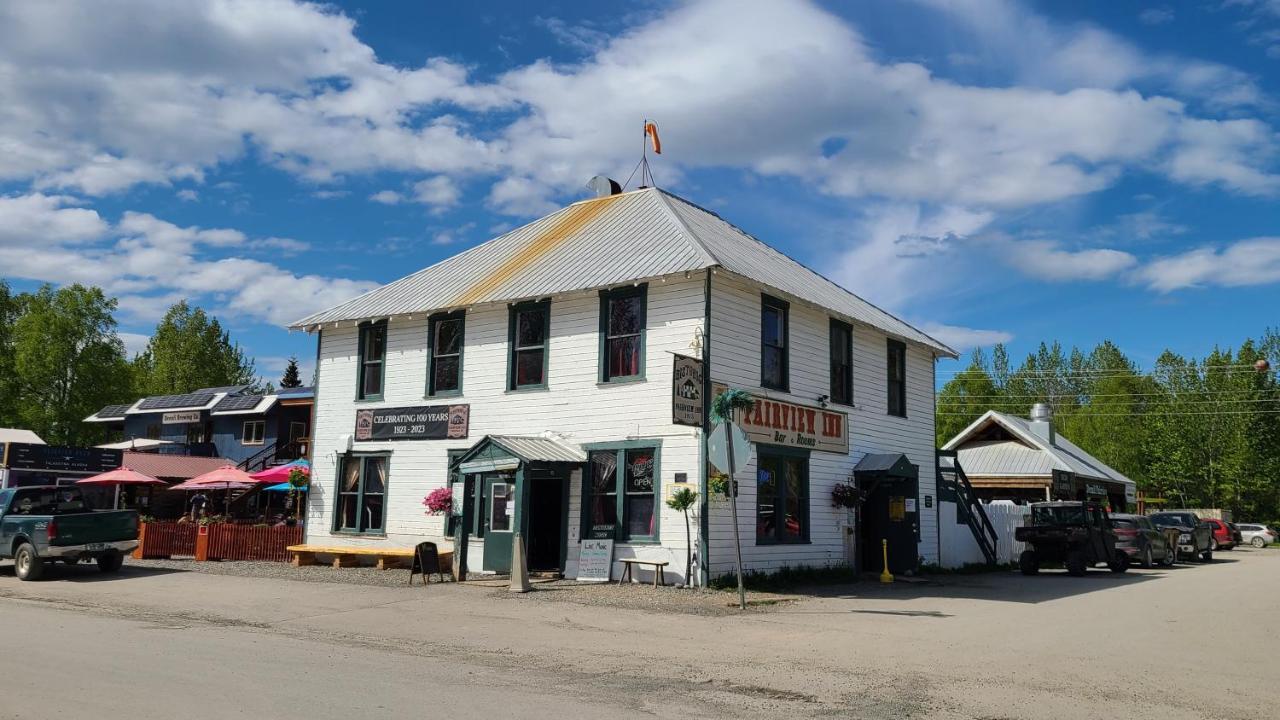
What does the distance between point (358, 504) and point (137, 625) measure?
10180 mm

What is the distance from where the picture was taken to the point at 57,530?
64.4 ft

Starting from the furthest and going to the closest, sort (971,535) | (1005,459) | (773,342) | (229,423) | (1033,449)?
(229,423) < (1033,449) < (1005,459) < (971,535) < (773,342)

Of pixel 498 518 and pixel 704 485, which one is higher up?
pixel 704 485

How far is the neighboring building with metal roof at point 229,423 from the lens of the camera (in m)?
43.0

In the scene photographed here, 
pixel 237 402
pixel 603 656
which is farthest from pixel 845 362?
pixel 237 402

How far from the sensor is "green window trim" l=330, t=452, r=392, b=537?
75.2 ft

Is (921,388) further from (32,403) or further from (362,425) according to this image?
(32,403)

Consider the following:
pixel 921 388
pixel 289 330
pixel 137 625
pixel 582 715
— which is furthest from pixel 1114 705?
pixel 289 330

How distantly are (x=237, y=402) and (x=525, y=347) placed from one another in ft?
91.0

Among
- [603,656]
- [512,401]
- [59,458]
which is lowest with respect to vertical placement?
[603,656]

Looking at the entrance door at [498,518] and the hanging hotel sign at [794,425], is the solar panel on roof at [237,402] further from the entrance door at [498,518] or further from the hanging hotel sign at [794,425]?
the hanging hotel sign at [794,425]

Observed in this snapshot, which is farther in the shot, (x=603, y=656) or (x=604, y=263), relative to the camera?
(x=604, y=263)

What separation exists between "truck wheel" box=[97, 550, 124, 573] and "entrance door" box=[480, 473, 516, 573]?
766 centimetres

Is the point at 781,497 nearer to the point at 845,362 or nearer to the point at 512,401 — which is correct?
the point at 845,362
